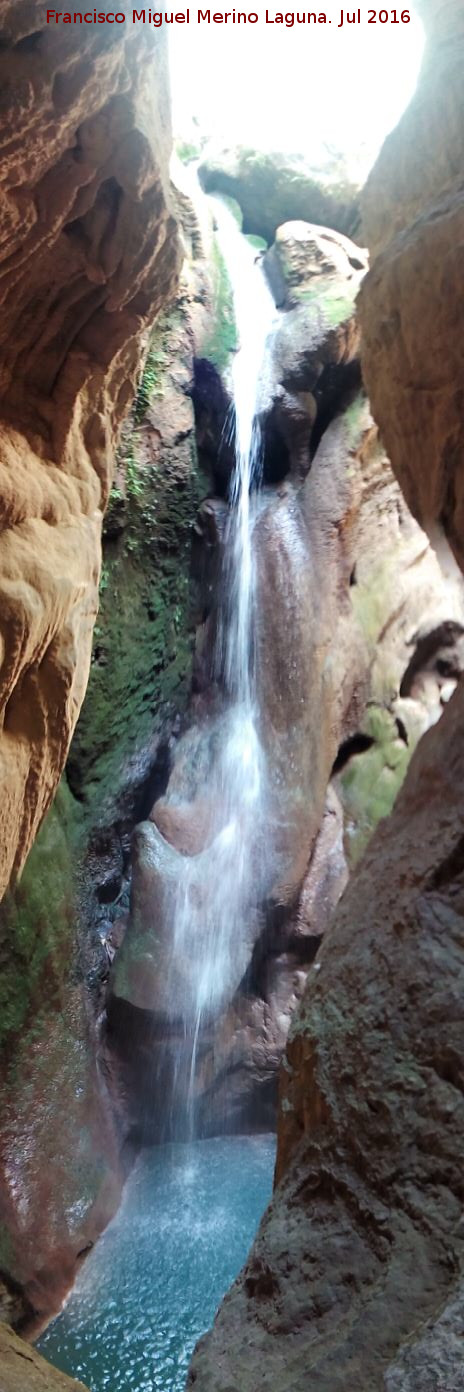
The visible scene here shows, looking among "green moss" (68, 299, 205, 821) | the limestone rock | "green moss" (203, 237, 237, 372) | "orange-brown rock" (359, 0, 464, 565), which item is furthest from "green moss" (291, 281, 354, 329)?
"orange-brown rock" (359, 0, 464, 565)

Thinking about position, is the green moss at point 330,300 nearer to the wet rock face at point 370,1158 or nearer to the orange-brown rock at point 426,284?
the orange-brown rock at point 426,284

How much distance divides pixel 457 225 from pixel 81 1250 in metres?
5.87

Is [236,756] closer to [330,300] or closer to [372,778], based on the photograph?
[372,778]

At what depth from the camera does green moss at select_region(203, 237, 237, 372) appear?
28.1 feet

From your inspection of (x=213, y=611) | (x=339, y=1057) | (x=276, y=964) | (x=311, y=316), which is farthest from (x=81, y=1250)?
(x=311, y=316)

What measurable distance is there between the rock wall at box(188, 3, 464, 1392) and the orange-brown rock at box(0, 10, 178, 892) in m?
1.55

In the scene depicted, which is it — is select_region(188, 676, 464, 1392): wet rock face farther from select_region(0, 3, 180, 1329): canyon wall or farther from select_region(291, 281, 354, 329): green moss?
select_region(291, 281, 354, 329): green moss

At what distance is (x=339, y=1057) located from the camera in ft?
5.95

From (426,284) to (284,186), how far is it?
24.8 ft

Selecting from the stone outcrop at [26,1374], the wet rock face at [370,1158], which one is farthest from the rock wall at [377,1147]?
the stone outcrop at [26,1374]

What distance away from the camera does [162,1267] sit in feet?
17.7

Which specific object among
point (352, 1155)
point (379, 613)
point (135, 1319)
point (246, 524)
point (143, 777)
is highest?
point (246, 524)

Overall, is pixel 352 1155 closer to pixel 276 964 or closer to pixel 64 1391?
pixel 64 1391

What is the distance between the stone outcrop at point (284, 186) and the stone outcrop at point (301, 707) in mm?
420
